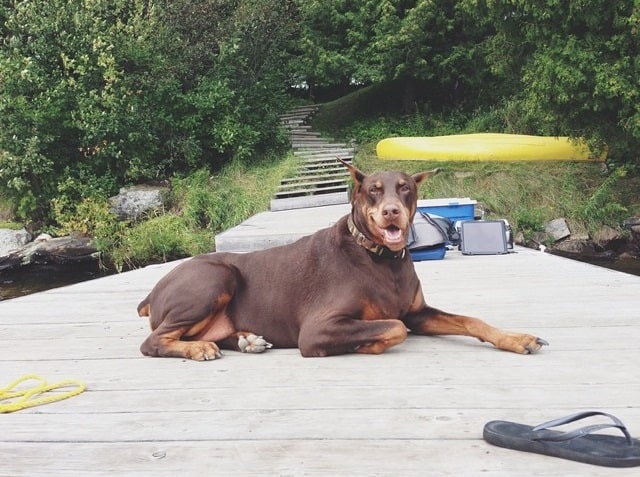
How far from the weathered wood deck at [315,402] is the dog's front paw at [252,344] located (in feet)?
0.30

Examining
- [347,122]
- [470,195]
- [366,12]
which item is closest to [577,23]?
[470,195]

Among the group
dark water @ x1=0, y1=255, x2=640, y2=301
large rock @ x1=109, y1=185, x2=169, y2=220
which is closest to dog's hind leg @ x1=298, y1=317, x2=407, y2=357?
dark water @ x1=0, y1=255, x2=640, y2=301

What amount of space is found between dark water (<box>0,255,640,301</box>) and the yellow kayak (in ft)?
11.3

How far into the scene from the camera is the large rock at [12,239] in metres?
14.7

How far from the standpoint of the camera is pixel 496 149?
15039 millimetres

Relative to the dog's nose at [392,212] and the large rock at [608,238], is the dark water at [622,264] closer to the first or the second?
the large rock at [608,238]

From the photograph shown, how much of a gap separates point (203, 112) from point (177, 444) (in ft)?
50.0

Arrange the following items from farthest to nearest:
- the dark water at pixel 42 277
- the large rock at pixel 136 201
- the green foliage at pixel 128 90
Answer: the large rock at pixel 136 201, the green foliage at pixel 128 90, the dark water at pixel 42 277

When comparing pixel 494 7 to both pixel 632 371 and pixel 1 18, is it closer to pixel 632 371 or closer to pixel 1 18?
pixel 1 18

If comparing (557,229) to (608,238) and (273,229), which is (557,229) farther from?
(273,229)

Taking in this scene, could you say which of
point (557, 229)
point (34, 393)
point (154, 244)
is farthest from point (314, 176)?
point (34, 393)

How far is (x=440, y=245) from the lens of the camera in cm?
661

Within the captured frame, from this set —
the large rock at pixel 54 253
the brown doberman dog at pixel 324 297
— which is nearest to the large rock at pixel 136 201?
the large rock at pixel 54 253

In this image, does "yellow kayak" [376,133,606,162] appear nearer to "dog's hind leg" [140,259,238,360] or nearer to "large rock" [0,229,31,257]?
"large rock" [0,229,31,257]
